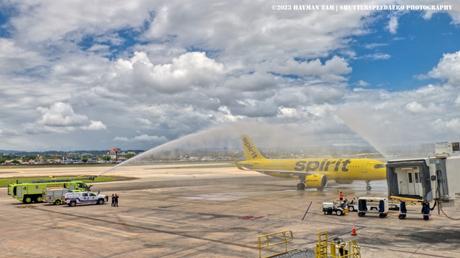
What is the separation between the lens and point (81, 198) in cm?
4566

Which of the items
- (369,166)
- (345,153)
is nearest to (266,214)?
(369,166)

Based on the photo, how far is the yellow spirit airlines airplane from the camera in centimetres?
5162

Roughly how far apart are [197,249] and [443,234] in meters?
14.7

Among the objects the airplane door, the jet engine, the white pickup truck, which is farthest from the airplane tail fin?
the airplane door

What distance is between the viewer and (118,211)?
3959 cm

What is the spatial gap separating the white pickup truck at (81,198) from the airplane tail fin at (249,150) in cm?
2995

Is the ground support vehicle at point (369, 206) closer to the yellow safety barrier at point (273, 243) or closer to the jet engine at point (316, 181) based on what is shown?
→ the yellow safety barrier at point (273, 243)

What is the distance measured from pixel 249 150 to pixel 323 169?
1788 cm

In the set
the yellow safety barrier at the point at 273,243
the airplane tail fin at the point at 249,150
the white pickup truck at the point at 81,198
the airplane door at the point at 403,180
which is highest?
the airplane tail fin at the point at 249,150

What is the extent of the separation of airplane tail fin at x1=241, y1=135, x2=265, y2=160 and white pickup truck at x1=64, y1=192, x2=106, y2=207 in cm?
2995

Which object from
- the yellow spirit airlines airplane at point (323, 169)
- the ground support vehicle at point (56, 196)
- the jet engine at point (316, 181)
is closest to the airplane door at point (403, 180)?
the yellow spirit airlines airplane at point (323, 169)

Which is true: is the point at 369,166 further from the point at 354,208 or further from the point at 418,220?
the point at 418,220

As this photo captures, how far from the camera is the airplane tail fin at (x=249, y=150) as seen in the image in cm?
7062

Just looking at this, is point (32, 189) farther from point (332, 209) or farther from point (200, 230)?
point (332, 209)
